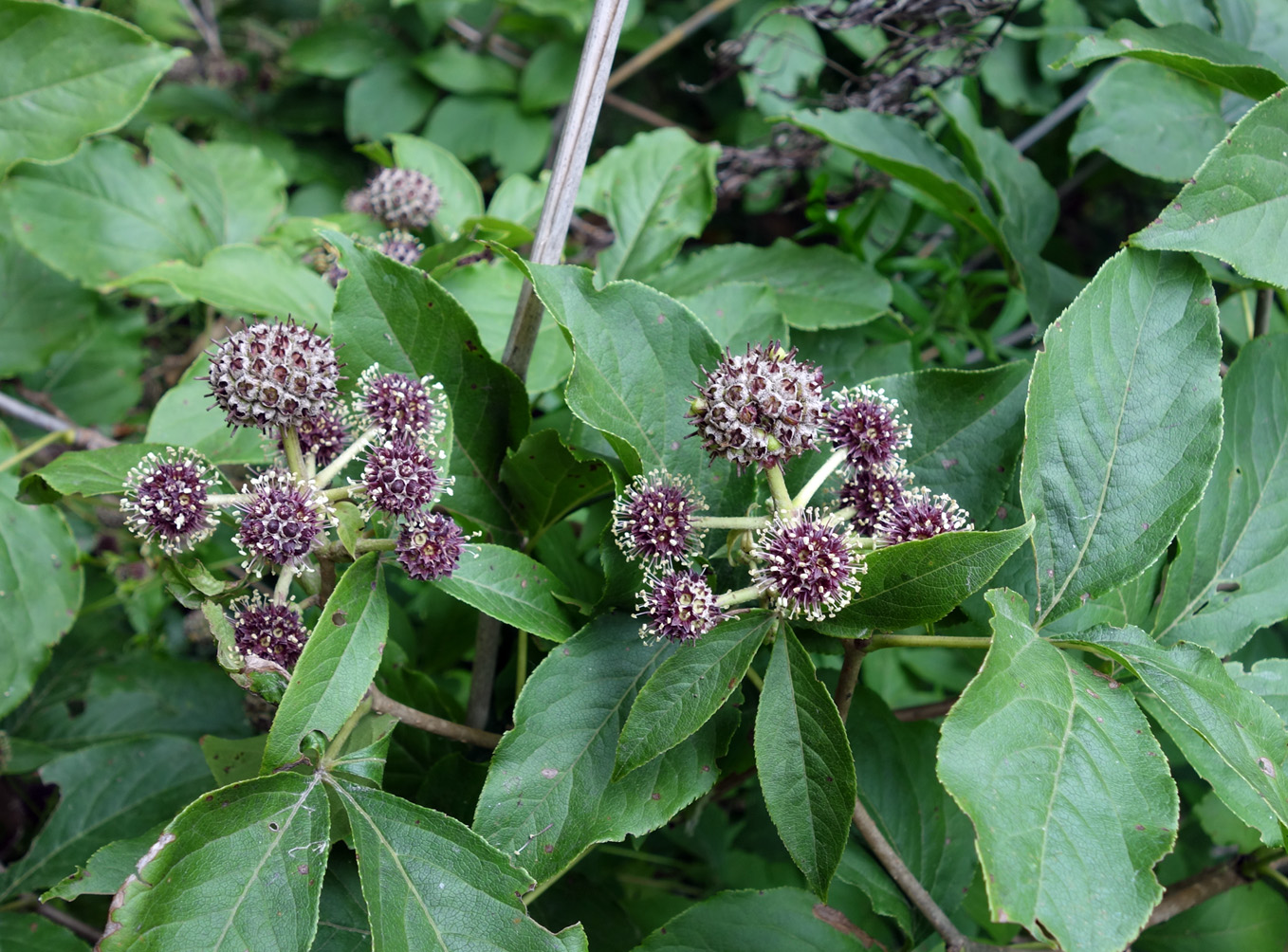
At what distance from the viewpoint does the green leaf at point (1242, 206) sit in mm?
1044

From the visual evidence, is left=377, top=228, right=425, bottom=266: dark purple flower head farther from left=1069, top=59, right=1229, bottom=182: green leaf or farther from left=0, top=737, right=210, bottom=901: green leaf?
left=1069, top=59, right=1229, bottom=182: green leaf

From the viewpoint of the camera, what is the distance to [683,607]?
925mm

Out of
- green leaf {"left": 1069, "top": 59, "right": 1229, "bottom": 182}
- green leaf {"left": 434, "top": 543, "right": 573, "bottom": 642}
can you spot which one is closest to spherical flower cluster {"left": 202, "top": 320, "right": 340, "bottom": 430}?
green leaf {"left": 434, "top": 543, "right": 573, "bottom": 642}

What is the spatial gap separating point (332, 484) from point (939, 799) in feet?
3.37

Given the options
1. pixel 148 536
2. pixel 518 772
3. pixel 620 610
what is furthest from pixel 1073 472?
pixel 148 536

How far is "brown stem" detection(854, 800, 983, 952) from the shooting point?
1.16 m

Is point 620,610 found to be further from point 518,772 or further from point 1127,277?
point 1127,277

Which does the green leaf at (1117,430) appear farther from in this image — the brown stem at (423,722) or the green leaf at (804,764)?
the brown stem at (423,722)

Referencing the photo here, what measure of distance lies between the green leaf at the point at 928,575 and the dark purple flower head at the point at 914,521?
0.08 m

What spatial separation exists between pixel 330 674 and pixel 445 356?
457 millimetres

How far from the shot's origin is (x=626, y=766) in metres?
0.90

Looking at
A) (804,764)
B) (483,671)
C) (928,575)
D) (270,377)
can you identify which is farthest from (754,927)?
(270,377)

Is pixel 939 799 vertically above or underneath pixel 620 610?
underneath

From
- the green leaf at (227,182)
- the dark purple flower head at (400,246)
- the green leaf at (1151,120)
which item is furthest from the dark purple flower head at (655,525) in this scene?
the green leaf at (227,182)
